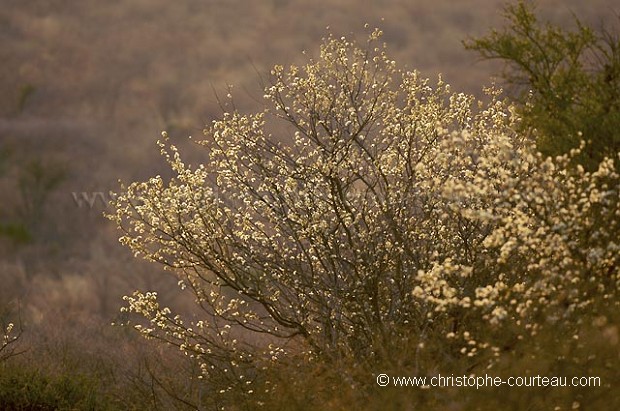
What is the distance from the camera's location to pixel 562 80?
13.1 m


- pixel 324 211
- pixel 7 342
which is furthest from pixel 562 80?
pixel 7 342

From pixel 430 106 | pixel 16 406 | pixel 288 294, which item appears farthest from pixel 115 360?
pixel 430 106

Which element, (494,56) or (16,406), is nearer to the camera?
(494,56)

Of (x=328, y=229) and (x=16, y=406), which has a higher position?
(x=328, y=229)

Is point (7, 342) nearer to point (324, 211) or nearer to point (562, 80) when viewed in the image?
point (324, 211)

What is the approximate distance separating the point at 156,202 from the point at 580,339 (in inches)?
286

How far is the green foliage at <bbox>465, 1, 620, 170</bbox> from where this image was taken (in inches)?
480

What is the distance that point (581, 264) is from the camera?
947cm

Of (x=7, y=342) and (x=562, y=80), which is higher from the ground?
(x=562, y=80)

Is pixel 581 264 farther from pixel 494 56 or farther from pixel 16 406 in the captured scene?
pixel 16 406

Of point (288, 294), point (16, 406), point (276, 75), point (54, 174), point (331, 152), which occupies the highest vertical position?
point (54, 174)

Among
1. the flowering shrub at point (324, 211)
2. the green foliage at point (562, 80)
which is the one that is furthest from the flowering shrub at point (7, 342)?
the green foliage at point (562, 80)

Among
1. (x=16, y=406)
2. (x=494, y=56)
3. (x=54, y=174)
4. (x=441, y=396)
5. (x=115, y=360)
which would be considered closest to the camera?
(x=441, y=396)

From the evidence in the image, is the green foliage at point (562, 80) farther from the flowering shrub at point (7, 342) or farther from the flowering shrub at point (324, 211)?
the flowering shrub at point (7, 342)
